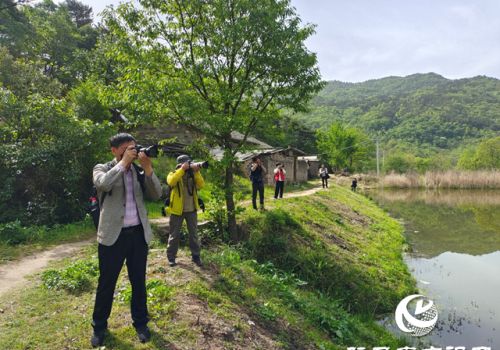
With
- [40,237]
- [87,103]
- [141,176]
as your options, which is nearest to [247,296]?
[141,176]

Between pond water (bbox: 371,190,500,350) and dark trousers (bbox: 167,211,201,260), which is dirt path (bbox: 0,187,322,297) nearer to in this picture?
dark trousers (bbox: 167,211,201,260)

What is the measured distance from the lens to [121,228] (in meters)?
3.17

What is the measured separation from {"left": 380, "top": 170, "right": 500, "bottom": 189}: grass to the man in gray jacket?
38013 mm

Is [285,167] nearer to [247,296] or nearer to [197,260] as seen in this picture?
[197,260]

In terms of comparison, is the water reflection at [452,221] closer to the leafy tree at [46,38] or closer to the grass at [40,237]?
the grass at [40,237]

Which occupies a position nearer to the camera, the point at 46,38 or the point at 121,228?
the point at 121,228

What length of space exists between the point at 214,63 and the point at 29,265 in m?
6.35

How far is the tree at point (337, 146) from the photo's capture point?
49531 mm

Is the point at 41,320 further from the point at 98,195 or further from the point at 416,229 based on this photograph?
the point at 416,229

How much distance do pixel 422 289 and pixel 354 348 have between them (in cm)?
514

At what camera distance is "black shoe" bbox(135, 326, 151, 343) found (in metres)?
3.33

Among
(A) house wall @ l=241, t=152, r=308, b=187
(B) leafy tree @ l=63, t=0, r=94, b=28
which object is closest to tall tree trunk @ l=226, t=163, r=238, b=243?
(A) house wall @ l=241, t=152, r=308, b=187

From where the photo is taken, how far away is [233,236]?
8570mm

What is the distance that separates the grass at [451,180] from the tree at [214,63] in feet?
105
